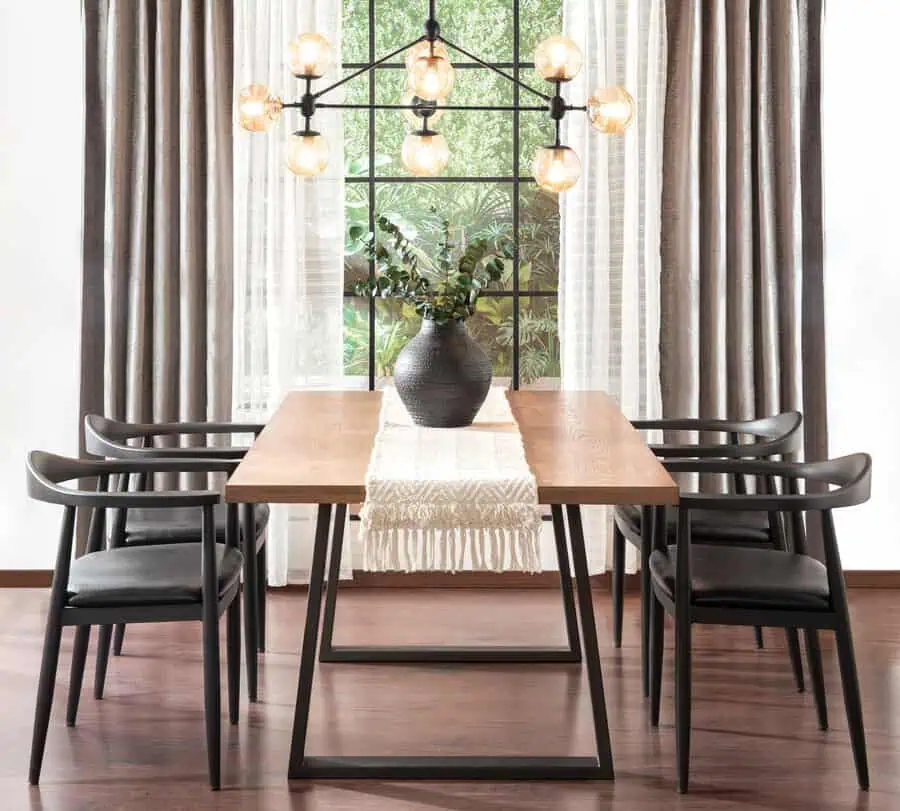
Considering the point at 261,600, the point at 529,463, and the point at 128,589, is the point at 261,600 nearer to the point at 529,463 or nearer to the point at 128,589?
→ the point at 128,589

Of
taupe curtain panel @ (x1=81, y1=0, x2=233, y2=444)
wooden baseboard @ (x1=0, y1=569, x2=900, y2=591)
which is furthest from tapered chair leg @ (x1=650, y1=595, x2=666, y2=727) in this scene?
taupe curtain panel @ (x1=81, y1=0, x2=233, y2=444)

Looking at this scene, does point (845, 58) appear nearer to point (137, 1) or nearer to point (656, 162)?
point (656, 162)

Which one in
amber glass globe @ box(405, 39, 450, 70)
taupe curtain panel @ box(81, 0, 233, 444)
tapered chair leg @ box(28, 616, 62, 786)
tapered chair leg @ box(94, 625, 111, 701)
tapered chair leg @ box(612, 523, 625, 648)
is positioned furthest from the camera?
taupe curtain panel @ box(81, 0, 233, 444)

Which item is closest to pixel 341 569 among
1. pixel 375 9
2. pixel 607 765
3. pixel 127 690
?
pixel 127 690

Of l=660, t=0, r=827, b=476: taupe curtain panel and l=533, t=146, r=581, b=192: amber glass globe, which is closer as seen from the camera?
l=533, t=146, r=581, b=192: amber glass globe

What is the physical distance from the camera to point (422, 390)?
331cm

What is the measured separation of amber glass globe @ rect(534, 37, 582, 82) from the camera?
292cm

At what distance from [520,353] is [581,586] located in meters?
1.97

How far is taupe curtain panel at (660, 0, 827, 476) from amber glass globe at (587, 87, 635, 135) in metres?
1.38

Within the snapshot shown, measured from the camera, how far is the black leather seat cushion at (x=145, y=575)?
9.18ft

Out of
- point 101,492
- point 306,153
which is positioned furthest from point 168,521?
point 306,153

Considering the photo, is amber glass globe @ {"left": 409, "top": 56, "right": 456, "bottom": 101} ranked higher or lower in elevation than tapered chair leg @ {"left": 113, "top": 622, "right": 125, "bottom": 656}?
higher

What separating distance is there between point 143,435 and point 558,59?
5.46ft

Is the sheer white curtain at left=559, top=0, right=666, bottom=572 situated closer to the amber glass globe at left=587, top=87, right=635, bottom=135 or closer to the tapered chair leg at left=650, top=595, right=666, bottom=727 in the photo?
the tapered chair leg at left=650, top=595, right=666, bottom=727
